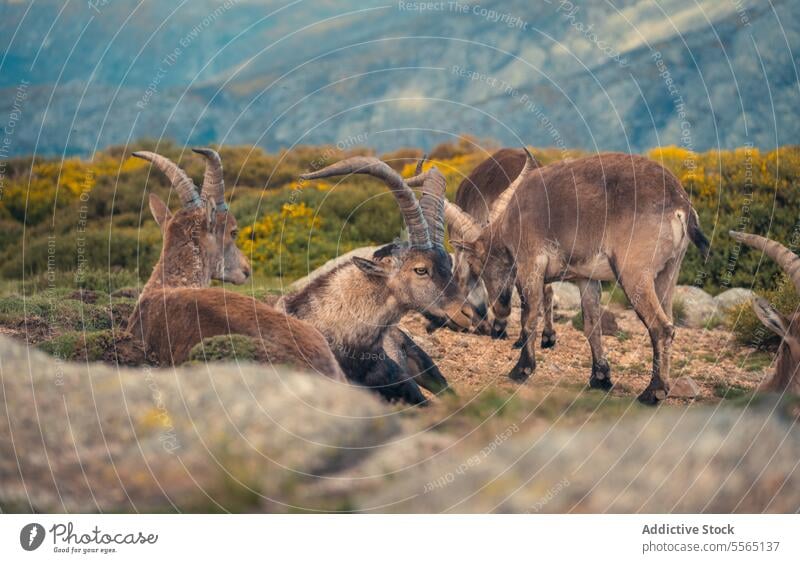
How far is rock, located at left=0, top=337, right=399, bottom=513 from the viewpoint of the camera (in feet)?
36.0

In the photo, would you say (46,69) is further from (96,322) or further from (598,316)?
(598,316)

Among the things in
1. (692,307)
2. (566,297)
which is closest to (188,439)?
(566,297)

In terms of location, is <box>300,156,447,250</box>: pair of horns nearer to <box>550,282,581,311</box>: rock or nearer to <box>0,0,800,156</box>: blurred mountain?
<box>0,0,800,156</box>: blurred mountain

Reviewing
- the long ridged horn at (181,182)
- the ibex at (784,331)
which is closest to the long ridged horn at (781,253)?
the ibex at (784,331)

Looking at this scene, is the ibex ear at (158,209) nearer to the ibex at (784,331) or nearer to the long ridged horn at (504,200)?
the long ridged horn at (504,200)

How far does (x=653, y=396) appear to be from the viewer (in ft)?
47.3

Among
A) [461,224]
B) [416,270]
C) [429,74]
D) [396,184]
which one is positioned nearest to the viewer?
[396,184]

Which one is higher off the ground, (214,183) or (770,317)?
(214,183)

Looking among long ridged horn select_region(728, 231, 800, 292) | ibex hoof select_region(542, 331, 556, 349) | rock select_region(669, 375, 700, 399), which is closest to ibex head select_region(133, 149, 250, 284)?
ibex hoof select_region(542, 331, 556, 349)

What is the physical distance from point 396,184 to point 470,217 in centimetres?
402

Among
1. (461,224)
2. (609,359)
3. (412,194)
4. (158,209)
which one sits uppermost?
(412,194)

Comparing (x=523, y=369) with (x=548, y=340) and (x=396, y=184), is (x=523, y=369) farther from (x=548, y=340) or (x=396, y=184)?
(x=396, y=184)

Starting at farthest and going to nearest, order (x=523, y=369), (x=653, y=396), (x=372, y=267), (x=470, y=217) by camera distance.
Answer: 1. (x=470, y=217)
2. (x=523, y=369)
3. (x=653, y=396)
4. (x=372, y=267)

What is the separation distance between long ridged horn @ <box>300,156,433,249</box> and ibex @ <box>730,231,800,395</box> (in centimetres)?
391
